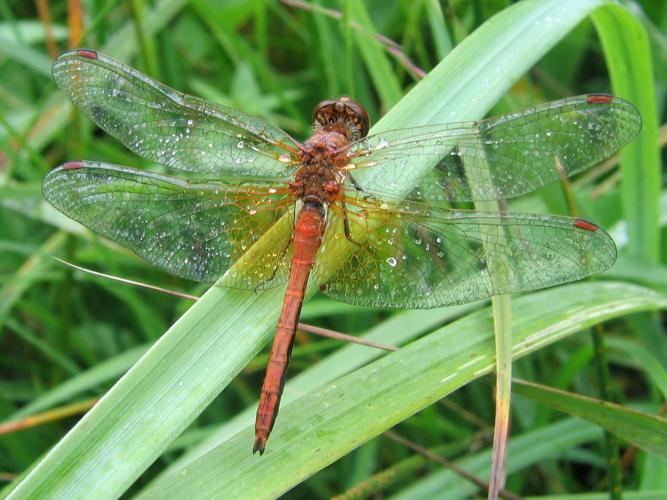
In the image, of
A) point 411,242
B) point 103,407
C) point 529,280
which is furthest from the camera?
point 411,242

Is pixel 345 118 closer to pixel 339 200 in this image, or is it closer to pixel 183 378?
pixel 339 200

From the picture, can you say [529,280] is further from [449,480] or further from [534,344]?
[449,480]

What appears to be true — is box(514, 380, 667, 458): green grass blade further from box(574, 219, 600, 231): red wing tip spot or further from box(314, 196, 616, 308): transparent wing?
box(574, 219, 600, 231): red wing tip spot

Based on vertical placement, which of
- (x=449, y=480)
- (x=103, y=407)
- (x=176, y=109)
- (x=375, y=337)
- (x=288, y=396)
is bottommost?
(x=103, y=407)

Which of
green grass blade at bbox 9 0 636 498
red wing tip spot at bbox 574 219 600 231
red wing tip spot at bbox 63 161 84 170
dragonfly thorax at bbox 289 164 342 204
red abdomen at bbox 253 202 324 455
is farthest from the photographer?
dragonfly thorax at bbox 289 164 342 204

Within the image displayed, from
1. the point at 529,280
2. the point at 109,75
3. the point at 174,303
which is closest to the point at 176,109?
the point at 109,75

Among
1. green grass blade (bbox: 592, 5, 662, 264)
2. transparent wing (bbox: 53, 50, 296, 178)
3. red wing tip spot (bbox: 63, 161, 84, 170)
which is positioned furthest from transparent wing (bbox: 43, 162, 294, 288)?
green grass blade (bbox: 592, 5, 662, 264)

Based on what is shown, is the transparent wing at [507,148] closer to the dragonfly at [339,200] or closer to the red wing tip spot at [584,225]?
the dragonfly at [339,200]
